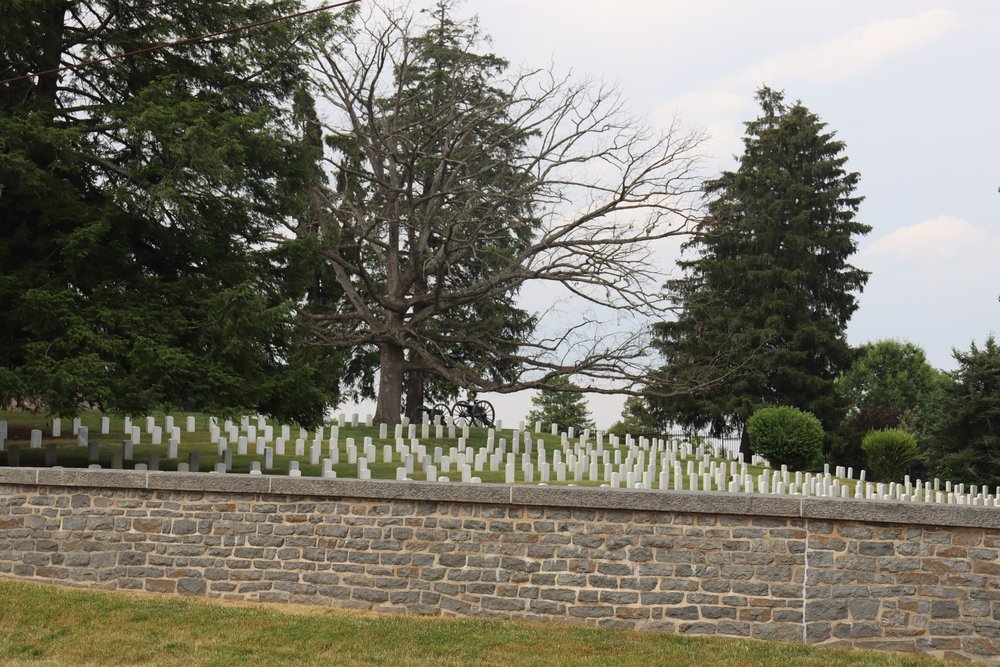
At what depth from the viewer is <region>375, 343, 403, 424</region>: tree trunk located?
34.2 m

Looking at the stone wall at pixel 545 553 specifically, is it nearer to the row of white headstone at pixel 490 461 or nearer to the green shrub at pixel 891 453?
the row of white headstone at pixel 490 461

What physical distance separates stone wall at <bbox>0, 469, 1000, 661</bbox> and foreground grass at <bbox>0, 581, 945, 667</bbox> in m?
0.29

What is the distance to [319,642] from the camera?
403 inches

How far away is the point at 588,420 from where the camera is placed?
5519 centimetres

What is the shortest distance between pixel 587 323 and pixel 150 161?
16.4 meters

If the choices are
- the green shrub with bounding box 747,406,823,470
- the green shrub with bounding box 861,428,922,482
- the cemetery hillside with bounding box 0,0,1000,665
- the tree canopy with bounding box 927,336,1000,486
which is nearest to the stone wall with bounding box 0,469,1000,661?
the cemetery hillside with bounding box 0,0,1000,665

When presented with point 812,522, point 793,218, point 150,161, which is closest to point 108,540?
point 812,522

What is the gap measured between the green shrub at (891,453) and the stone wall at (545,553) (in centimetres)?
2841

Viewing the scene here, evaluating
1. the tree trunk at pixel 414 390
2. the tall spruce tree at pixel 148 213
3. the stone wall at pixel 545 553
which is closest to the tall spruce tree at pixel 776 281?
the tree trunk at pixel 414 390

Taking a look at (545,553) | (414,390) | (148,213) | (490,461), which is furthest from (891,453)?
(545,553)

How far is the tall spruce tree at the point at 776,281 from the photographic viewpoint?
42375 millimetres

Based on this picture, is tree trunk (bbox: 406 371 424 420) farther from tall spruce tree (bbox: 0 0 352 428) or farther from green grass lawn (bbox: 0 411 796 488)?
tall spruce tree (bbox: 0 0 352 428)

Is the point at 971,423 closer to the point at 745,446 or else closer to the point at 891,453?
the point at 891,453

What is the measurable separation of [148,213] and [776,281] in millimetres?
30874
